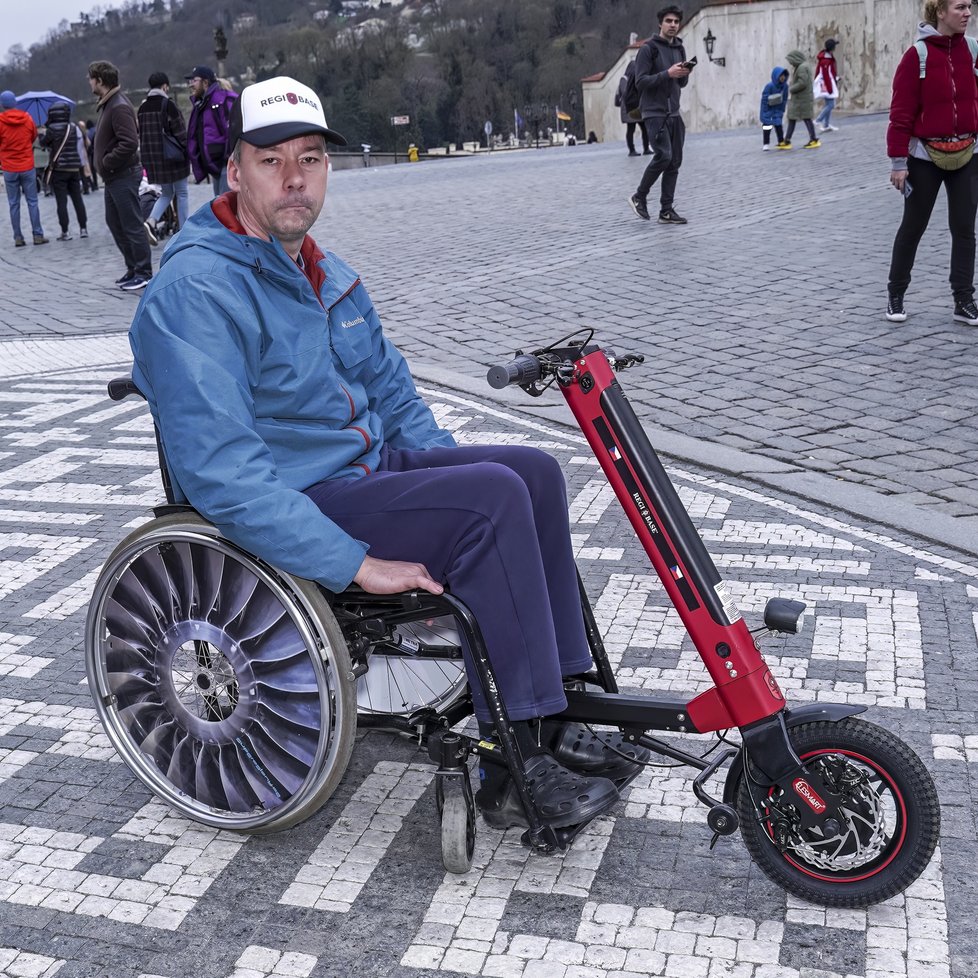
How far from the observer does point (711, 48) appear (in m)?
36.0

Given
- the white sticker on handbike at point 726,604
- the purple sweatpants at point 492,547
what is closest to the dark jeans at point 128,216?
the purple sweatpants at point 492,547

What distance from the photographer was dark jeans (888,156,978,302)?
7.10 meters

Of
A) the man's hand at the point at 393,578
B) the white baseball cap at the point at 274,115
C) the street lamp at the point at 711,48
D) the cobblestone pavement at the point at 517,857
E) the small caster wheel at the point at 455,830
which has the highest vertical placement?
the street lamp at the point at 711,48

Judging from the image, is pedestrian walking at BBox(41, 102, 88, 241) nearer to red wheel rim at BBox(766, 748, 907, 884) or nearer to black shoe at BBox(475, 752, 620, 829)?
black shoe at BBox(475, 752, 620, 829)

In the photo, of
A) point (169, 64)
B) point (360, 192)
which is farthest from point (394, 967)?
point (169, 64)

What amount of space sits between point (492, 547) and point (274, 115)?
1038mm

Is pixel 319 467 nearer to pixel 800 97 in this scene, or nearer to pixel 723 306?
pixel 723 306

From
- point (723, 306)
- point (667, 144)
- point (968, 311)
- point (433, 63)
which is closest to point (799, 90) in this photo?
point (667, 144)

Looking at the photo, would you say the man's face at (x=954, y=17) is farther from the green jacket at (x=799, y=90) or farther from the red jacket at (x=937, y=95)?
the green jacket at (x=799, y=90)

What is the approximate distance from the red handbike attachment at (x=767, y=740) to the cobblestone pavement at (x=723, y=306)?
2.11m

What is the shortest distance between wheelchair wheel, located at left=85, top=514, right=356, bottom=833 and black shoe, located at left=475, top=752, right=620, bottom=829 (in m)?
0.34

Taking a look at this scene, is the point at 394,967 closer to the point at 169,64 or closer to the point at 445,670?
the point at 445,670

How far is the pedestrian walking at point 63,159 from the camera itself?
1503 cm

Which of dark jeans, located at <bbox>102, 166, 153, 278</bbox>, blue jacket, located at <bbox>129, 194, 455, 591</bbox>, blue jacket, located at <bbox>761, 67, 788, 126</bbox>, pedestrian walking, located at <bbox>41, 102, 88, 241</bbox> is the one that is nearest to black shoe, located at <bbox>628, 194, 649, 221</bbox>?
dark jeans, located at <bbox>102, 166, 153, 278</bbox>
